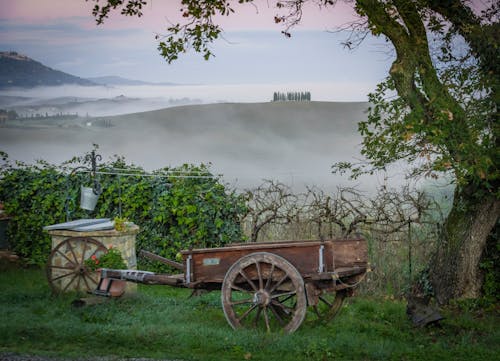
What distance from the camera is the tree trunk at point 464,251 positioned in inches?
351

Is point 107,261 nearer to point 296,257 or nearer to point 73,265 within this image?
point 73,265

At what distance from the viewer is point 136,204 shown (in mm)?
10766

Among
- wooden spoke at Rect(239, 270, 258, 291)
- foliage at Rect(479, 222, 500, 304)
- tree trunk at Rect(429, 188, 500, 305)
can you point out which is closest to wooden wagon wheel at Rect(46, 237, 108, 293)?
wooden spoke at Rect(239, 270, 258, 291)

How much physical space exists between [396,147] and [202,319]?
331 cm

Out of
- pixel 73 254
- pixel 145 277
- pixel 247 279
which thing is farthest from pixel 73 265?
pixel 247 279

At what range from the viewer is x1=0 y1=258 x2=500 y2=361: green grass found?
6.34 m

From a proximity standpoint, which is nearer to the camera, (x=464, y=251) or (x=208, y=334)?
(x=208, y=334)

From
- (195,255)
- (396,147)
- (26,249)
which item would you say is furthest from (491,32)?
(26,249)

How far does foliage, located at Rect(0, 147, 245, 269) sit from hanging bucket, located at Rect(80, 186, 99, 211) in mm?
420

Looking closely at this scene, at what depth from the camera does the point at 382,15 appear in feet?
28.2

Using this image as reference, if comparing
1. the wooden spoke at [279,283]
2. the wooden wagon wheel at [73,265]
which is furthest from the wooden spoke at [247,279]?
the wooden wagon wheel at [73,265]

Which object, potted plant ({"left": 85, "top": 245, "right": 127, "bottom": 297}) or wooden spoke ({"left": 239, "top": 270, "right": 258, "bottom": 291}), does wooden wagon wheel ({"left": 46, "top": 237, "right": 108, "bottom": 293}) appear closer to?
potted plant ({"left": 85, "top": 245, "right": 127, "bottom": 297})

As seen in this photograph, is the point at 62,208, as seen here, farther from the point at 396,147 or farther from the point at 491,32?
the point at 491,32

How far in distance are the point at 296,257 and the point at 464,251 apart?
3354 millimetres
